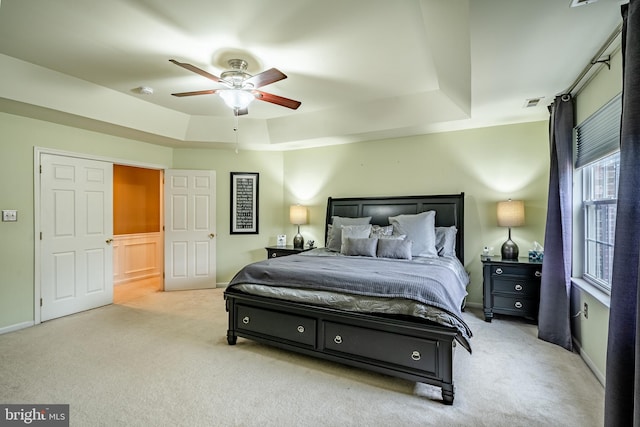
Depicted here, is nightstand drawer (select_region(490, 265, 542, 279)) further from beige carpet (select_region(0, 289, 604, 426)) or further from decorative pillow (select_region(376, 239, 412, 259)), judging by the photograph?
decorative pillow (select_region(376, 239, 412, 259))

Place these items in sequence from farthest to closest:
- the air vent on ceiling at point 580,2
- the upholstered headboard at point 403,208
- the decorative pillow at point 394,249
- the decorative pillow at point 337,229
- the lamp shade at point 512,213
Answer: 1. the decorative pillow at point 337,229
2. the upholstered headboard at point 403,208
3. the lamp shade at point 512,213
4. the decorative pillow at point 394,249
5. the air vent on ceiling at point 580,2

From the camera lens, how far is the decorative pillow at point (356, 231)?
4.14 meters

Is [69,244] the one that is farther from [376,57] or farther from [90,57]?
[376,57]

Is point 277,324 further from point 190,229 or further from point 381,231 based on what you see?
point 190,229

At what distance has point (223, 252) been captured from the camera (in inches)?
217

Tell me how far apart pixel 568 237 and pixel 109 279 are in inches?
232

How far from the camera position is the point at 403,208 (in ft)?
15.0

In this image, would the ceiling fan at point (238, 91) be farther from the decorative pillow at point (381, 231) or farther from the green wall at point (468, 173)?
the green wall at point (468, 173)

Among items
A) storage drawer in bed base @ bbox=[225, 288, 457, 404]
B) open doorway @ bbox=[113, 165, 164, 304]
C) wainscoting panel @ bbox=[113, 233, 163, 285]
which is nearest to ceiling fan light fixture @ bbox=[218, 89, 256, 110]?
storage drawer in bed base @ bbox=[225, 288, 457, 404]

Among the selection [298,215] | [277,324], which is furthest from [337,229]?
[277,324]

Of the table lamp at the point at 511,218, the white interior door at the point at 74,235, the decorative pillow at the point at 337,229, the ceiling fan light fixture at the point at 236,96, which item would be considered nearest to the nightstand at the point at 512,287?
the table lamp at the point at 511,218

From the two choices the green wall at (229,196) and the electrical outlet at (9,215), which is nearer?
the electrical outlet at (9,215)

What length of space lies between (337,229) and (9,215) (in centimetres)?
396

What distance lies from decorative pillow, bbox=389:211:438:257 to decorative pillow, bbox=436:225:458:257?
12cm
